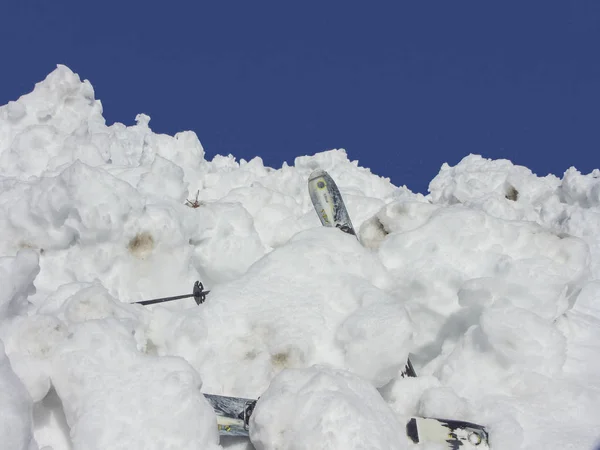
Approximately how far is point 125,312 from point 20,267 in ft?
2.49

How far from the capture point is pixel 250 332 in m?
4.25

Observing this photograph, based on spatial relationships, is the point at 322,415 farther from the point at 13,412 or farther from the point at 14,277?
the point at 14,277

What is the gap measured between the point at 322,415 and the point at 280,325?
1.22 meters

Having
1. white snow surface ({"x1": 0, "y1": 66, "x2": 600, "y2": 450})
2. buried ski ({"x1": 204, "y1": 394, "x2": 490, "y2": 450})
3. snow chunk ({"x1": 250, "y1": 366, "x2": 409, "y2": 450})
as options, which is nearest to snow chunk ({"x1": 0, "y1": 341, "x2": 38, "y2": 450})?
white snow surface ({"x1": 0, "y1": 66, "x2": 600, "y2": 450})

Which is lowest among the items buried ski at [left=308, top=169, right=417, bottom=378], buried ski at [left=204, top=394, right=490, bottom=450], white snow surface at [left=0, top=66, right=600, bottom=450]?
buried ski at [left=204, top=394, right=490, bottom=450]

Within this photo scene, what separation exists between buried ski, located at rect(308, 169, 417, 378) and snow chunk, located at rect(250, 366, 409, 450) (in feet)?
7.42

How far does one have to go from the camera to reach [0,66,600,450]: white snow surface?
317 cm

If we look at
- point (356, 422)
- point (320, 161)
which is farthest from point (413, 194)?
point (356, 422)

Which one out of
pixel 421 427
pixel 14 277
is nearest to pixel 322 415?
pixel 421 427

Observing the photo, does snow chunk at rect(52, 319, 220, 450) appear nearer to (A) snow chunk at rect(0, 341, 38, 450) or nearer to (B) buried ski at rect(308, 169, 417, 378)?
(A) snow chunk at rect(0, 341, 38, 450)

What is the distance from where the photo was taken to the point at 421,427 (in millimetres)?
3557

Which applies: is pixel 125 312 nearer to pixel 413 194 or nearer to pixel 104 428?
pixel 104 428

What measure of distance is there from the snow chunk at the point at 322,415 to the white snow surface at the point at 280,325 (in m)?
0.01

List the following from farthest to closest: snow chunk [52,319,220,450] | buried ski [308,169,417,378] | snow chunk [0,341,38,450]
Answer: buried ski [308,169,417,378]
snow chunk [52,319,220,450]
snow chunk [0,341,38,450]
